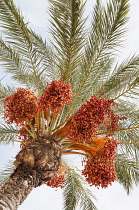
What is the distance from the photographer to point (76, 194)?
726 cm

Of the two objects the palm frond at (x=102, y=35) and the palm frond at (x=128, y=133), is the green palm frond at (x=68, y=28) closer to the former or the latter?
the palm frond at (x=102, y=35)

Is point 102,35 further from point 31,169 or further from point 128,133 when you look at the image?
point 31,169

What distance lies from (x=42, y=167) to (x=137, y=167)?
9.24 feet

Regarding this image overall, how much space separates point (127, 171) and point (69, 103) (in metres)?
2.51

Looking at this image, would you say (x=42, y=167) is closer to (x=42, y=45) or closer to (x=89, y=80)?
(x=89, y=80)

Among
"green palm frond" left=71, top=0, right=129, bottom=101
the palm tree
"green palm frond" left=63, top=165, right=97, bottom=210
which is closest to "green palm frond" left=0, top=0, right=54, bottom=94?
the palm tree

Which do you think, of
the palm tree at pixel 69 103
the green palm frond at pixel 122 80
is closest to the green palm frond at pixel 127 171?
the palm tree at pixel 69 103

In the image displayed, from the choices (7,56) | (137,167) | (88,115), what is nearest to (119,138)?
(137,167)

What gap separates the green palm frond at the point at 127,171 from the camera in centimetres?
638

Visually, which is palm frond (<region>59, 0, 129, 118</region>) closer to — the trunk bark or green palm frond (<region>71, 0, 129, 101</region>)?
green palm frond (<region>71, 0, 129, 101</region>)

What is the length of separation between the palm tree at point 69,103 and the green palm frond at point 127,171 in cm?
2

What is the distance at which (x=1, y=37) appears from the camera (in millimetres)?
5902

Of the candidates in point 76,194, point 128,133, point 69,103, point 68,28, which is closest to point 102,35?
point 68,28

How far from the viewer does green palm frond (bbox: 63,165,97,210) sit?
7.03 metres
